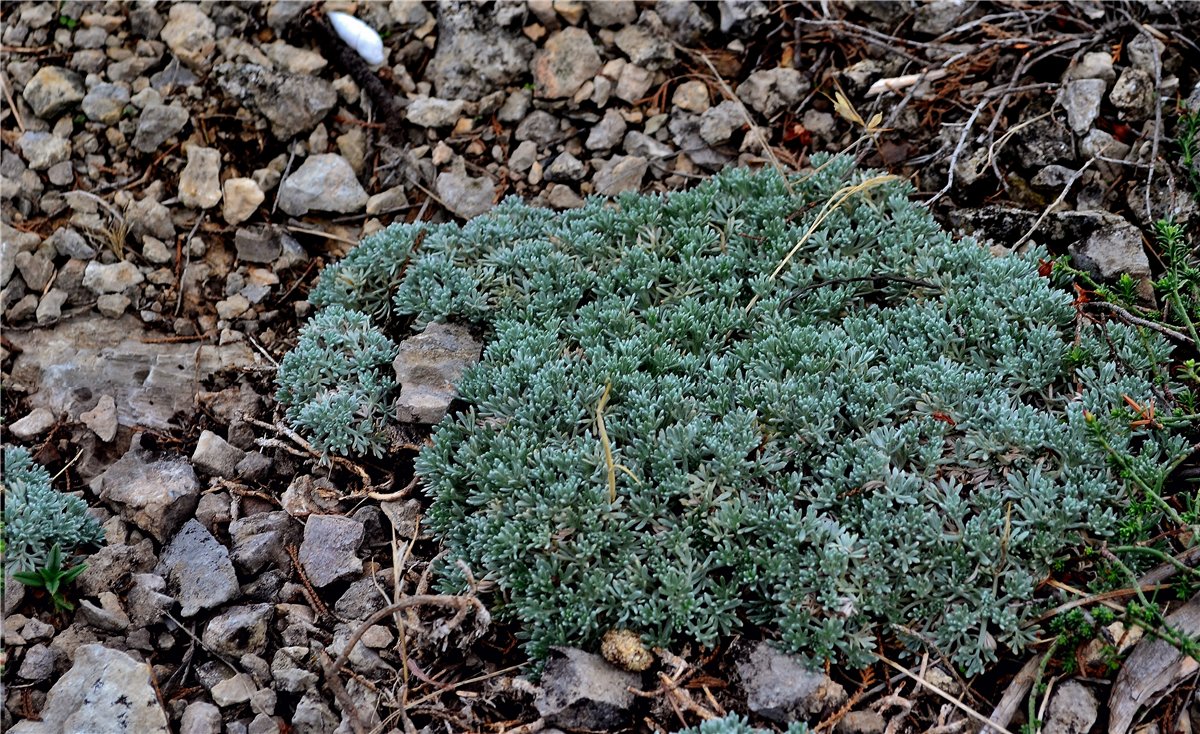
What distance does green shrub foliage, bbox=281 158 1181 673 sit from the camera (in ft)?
12.1

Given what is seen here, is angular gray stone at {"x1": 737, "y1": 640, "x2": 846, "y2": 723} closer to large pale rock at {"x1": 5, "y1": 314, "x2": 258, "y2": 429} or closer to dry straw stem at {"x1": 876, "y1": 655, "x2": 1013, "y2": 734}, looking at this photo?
dry straw stem at {"x1": 876, "y1": 655, "x2": 1013, "y2": 734}

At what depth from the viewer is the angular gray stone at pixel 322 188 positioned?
18.5 ft

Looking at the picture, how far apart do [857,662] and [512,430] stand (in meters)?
1.67

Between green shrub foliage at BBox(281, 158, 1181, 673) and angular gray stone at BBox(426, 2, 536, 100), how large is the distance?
1.32 metres

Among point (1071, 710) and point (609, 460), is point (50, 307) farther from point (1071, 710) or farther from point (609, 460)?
point (1071, 710)

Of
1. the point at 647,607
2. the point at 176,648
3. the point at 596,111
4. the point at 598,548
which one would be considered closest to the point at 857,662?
the point at 647,607

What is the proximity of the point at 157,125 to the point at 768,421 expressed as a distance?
4.03m

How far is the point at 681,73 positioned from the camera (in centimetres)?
607

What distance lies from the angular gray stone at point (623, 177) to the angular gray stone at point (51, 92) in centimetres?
315

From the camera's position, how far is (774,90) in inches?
232

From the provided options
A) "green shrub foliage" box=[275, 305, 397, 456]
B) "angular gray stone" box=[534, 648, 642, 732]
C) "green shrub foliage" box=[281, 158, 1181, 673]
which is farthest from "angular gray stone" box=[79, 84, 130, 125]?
"angular gray stone" box=[534, 648, 642, 732]

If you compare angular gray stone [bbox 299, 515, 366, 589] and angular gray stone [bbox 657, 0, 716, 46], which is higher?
angular gray stone [bbox 657, 0, 716, 46]

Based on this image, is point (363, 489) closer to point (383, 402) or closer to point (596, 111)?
point (383, 402)

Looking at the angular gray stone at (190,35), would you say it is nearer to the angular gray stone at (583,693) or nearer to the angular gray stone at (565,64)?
the angular gray stone at (565,64)
